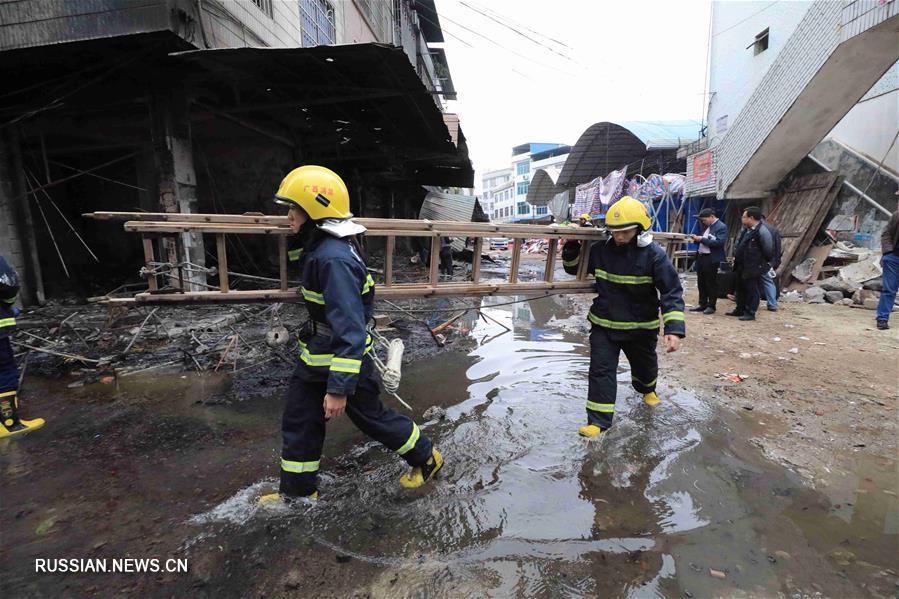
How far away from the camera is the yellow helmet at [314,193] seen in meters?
2.24

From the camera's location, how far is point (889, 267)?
577 cm

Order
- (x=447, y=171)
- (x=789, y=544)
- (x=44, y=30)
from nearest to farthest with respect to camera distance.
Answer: (x=789, y=544) < (x=44, y=30) < (x=447, y=171)

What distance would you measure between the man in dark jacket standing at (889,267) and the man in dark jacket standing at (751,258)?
1231mm

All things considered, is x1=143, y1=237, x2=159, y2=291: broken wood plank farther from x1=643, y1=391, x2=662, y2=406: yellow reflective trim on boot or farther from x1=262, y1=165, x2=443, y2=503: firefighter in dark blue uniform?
x1=643, y1=391, x2=662, y2=406: yellow reflective trim on boot

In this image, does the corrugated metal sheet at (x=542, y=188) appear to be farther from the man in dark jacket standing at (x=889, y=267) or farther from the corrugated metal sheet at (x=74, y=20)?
Result: the corrugated metal sheet at (x=74, y=20)

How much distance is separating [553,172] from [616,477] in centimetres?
5463

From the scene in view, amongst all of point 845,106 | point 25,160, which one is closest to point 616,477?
point 845,106

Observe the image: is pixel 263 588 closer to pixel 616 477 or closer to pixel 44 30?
pixel 616 477

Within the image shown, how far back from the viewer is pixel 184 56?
16.5ft

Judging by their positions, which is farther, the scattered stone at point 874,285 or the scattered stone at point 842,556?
the scattered stone at point 874,285

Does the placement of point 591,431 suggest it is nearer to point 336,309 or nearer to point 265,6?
point 336,309

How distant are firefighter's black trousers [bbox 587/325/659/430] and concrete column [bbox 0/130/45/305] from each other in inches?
366

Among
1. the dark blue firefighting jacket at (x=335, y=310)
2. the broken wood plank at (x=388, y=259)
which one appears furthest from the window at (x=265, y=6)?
the dark blue firefighting jacket at (x=335, y=310)

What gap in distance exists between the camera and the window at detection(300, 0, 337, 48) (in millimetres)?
9461
